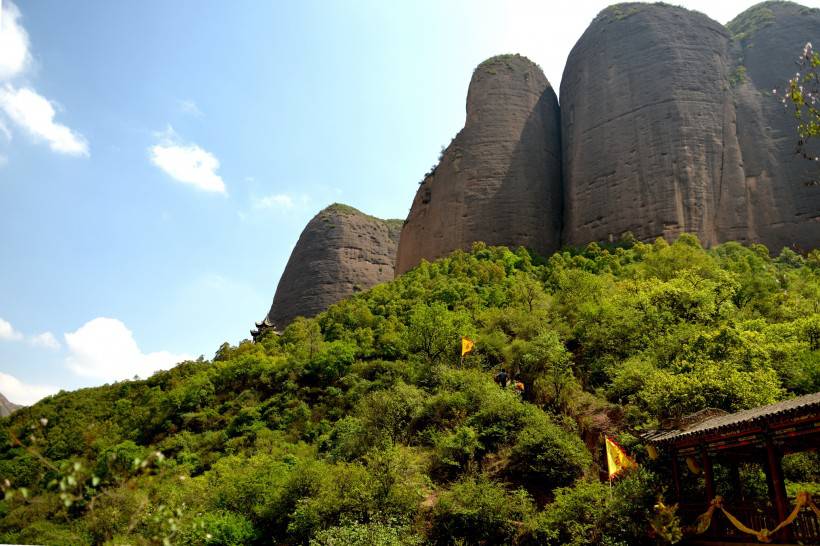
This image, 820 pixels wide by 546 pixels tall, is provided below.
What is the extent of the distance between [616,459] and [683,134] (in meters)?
27.1

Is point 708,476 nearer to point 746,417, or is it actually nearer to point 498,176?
point 746,417

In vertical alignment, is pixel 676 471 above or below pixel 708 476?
above

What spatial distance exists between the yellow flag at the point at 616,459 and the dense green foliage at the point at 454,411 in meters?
0.57

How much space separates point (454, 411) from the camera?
19188mm

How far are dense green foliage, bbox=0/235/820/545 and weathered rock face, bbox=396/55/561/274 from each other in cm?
542

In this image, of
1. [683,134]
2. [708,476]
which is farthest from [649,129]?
[708,476]

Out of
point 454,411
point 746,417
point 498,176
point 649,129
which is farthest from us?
point 498,176

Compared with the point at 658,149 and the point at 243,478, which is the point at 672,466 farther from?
the point at 658,149

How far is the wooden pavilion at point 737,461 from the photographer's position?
29.2 ft

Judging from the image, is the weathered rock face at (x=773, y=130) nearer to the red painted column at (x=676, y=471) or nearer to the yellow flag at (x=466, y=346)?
the yellow flag at (x=466, y=346)

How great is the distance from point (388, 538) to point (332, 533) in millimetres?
1292

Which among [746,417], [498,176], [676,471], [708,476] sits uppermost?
[498,176]

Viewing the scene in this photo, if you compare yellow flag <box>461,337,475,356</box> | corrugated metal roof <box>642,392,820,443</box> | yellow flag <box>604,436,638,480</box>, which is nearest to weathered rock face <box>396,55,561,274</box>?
yellow flag <box>461,337,475,356</box>

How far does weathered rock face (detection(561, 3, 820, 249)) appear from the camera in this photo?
34.4m
